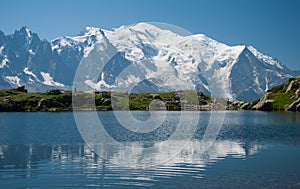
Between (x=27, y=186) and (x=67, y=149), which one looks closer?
(x=27, y=186)

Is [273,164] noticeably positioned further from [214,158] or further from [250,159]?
[214,158]

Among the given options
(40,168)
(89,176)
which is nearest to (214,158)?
(89,176)

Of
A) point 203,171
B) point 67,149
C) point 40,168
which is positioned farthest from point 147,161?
point 67,149

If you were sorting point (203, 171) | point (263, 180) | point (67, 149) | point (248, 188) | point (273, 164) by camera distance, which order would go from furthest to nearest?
point (67, 149)
point (273, 164)
point (203, 171)
point (263, 180)
point (248, 188)

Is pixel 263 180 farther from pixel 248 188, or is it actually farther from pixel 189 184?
pixel 189 184

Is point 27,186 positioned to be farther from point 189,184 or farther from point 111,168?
→ point 189,184

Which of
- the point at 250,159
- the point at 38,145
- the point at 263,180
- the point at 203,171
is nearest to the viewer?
the point at 263,180

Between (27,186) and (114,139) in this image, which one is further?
(114,139)

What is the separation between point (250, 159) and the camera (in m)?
58.1

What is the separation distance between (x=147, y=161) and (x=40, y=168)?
A: 14.6m

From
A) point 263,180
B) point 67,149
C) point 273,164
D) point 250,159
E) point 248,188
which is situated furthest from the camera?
point 67,149

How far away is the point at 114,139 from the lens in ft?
282

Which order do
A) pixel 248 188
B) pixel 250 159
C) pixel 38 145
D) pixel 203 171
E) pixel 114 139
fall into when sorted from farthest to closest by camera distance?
pixel 114 139 → pixel 38 145 → pixel 250 159 → pixel 203 171 → pixel 248 188

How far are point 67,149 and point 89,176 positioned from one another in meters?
24.1
